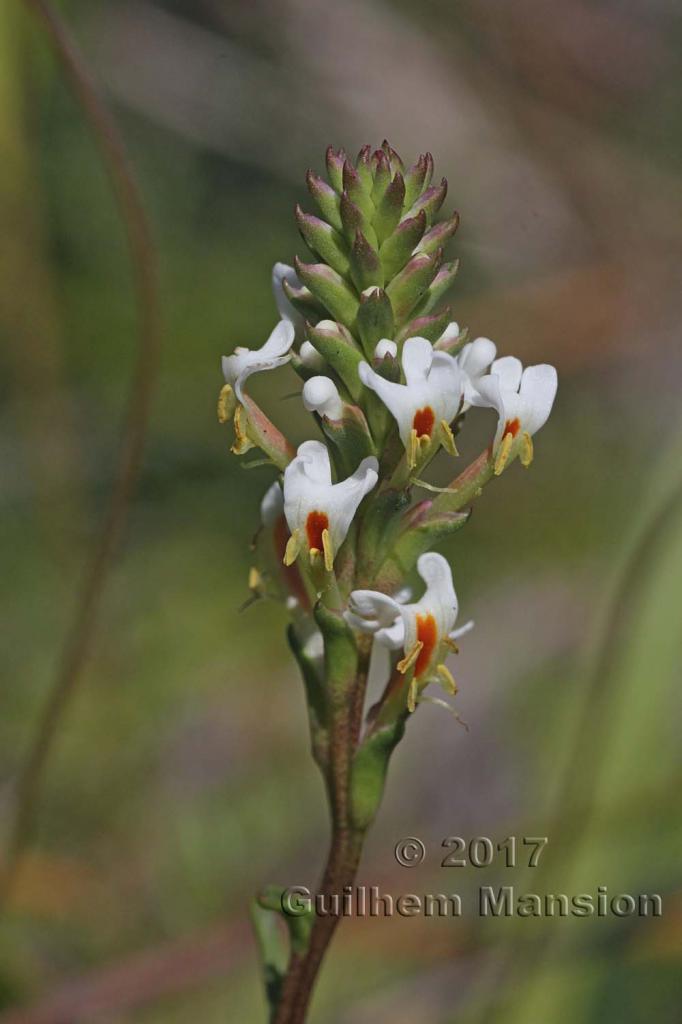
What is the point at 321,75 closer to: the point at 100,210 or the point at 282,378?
the point at 100,210

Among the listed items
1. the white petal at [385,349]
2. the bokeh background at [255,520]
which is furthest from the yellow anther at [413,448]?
the bokeh background at [255,520]

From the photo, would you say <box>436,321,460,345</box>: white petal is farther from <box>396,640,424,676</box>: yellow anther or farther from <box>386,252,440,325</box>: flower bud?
<box>396,640,424,676</box>: yellow anther

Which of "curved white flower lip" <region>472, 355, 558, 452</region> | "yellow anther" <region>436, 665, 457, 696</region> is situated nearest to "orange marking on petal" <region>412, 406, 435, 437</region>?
"curved white flower lip" <region>472, 355, 558, 452</region>

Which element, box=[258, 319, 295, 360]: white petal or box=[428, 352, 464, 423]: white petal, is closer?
box=[428, 352, 464, 423]: white petal

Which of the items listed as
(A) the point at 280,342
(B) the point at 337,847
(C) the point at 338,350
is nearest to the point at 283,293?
(A) the point at 280,342

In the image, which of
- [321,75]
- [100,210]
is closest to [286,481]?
[100,210]

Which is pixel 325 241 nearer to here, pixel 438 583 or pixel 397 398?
pixel 397 398
